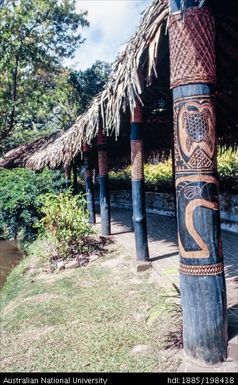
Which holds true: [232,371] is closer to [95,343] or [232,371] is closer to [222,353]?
[222,353]

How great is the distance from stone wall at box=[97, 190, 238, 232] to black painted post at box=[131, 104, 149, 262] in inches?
129

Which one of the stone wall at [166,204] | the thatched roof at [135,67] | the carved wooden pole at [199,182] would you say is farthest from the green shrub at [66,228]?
the carved wooden pole at [199,182]

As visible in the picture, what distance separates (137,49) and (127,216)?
33.1ft

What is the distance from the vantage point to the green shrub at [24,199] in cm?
1032

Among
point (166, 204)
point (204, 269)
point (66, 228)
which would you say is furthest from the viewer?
point (166, 204)

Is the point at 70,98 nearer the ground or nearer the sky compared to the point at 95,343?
nearer the sky

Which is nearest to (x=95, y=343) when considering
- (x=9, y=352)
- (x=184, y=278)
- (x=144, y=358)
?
(x=144, y=358)

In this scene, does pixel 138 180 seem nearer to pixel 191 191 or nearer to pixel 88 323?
pixel 88 323

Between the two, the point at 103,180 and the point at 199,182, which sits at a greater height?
the point at 199,182

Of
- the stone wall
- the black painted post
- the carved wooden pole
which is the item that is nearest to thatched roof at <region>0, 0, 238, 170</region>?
the carved wooden pole

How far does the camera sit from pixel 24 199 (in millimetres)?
10273

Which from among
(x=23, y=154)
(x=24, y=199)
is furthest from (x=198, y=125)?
(x=23, y=154)

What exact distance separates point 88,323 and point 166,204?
8633 mm

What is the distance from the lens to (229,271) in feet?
18.8
